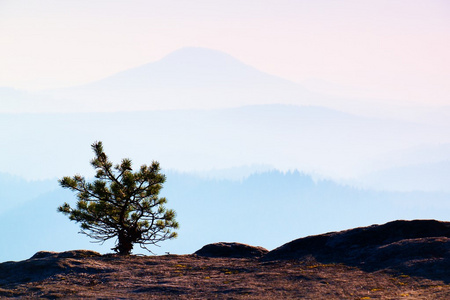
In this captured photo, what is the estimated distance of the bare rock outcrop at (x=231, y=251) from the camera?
39562mm

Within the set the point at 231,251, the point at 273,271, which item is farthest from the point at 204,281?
Result: the point at 231,251

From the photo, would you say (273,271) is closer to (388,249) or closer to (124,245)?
(388,249)

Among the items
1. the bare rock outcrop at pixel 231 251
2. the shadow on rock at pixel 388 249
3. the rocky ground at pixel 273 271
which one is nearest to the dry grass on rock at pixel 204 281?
the rocky ground at pixel 273 271

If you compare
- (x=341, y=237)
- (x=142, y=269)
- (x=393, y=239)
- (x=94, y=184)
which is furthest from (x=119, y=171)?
(x=393, y=239)

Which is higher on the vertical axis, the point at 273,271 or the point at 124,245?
the point at 124,245

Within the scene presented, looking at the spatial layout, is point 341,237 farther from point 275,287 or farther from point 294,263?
point 275,287

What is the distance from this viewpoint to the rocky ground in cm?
2661

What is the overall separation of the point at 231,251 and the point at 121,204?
29.8ft

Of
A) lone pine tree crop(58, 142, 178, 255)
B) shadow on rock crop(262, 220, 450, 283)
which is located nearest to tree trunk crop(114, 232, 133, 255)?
lone pine tree crop(58, 142, 178, 255)

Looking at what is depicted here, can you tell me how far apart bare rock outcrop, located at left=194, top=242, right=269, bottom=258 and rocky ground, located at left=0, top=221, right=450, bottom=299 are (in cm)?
8

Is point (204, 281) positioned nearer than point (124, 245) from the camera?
Yes

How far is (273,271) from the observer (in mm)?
31969

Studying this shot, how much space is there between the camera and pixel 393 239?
37.0 meters

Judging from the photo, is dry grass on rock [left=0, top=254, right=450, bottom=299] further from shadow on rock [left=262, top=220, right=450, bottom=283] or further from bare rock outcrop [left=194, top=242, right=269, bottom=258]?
bare rock outcrop [left=194, top=242, right=269, bottom=258]
